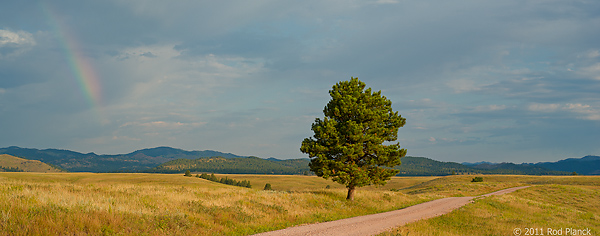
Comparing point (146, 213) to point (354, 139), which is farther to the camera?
point (354, 139)

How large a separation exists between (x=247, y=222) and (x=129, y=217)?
6054mm

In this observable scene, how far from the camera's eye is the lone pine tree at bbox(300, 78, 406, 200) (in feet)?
98.0

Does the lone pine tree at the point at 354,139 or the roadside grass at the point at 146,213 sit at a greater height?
the lone pine tree at the point at 354,139

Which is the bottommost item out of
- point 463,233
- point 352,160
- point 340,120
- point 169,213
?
point 463,233

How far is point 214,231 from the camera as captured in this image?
1564 centimetres

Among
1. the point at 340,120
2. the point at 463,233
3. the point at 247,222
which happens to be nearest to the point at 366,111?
the point at 340,120

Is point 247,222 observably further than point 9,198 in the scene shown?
Yes

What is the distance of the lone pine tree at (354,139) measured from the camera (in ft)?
98.0

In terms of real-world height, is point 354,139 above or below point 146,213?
above

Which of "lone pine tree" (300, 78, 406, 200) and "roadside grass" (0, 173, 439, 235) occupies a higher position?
"lone pine tree" (300, 78, 406, 200)

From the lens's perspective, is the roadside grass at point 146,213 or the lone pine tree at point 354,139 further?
the lone pine tree at point 354,139

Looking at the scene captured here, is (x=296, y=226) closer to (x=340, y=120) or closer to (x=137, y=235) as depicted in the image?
(x=137, y=235)

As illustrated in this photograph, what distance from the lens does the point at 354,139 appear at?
3006 cm

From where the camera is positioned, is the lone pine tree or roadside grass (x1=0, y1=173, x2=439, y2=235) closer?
roadside grass (x1=0, y1=173, x2=439, y2=235)
